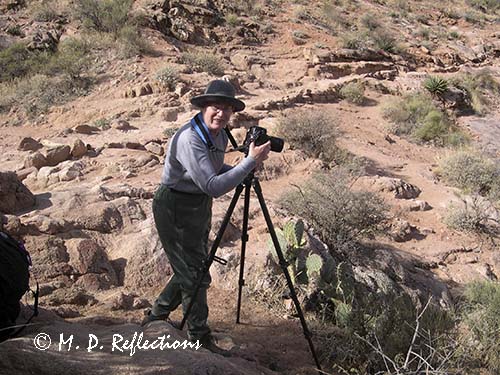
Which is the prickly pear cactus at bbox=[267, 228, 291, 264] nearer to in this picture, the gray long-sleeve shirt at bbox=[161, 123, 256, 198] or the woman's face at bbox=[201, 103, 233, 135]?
the gray long-sleeve shirt at bbox=[161, 123, 256, 198]

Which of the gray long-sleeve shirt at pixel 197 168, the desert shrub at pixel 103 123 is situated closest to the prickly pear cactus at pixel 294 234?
the gray long-sleeve shirt at pixel 197 168

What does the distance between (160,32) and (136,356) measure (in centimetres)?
1312

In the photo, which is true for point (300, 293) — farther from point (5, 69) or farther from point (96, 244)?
point (5, 69)

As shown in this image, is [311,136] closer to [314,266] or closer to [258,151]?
[314,266]

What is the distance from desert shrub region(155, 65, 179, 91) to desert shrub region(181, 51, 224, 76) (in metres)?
1.35

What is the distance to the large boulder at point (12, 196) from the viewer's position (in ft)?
14.0

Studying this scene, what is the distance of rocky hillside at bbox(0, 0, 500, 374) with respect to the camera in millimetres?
3203

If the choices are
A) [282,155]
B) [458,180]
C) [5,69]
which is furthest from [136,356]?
[5,69]

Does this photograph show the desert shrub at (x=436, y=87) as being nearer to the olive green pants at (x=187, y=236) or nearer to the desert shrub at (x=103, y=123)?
the desert shrub at (x=103, y=123)

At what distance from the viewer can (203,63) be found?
1206 cm

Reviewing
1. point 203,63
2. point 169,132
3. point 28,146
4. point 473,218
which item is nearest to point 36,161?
point 28,146

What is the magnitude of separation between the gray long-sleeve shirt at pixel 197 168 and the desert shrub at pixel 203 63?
395 inches

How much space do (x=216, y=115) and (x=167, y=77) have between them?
8.69 metres

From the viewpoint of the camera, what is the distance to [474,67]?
17.8 m
